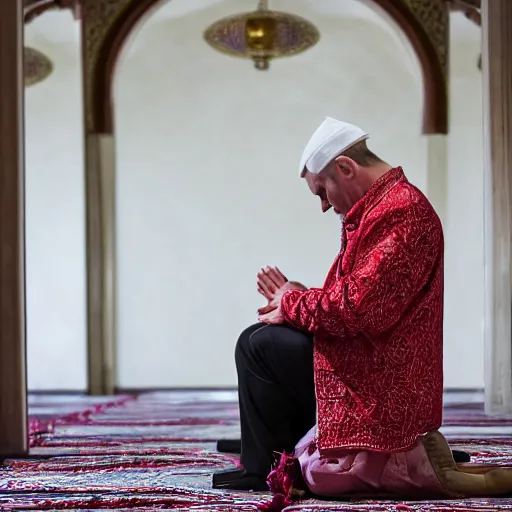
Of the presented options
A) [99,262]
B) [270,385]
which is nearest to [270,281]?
[270,385]

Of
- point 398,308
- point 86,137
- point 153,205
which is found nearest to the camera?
point 398,308

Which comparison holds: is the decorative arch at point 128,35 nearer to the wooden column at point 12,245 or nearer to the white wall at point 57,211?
the white wall at point 57,211

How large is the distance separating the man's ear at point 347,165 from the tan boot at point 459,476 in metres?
0.84

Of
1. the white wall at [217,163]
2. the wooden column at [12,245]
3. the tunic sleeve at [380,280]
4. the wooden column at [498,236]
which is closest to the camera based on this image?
the tunic sleeve at [380,280]

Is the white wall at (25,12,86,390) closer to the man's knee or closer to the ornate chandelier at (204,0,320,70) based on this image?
the ornate chandelier at (204,0,320,70)

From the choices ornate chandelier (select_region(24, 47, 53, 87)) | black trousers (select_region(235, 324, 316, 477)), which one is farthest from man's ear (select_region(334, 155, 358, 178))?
ornate chandelier (select_region(24, 47, 53, 87))

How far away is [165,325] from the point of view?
760 cm

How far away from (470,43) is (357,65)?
110 centimetres

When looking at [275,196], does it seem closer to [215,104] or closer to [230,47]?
[215,104]

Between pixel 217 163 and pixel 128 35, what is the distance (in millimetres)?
1453

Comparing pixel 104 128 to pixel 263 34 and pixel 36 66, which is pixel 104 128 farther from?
pixel 263 34

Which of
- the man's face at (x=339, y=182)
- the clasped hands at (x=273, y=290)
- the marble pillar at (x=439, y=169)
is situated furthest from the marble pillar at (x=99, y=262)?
the man's face at (x=339, y=182)

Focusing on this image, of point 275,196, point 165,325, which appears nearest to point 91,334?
point 165,325

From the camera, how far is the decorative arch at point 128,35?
6.76m
